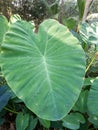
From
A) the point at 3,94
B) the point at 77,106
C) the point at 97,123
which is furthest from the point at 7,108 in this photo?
the point at 97,123

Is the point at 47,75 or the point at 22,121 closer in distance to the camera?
the point at 47,75

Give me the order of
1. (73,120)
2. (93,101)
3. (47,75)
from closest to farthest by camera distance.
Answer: (47,75) → (93,101) → (73,120)

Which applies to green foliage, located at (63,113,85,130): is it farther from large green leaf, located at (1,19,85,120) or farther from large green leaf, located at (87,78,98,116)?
large green leaf, located at (1,19,85,120)

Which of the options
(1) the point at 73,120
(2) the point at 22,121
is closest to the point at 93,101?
(1) the point at 73,120

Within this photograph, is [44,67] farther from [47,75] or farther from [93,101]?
[93,101]

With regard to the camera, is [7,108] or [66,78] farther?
[7,108]

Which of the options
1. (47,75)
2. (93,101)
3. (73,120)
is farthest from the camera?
(73,120)

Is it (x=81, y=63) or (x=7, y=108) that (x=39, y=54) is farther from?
(x=7, y=108)
